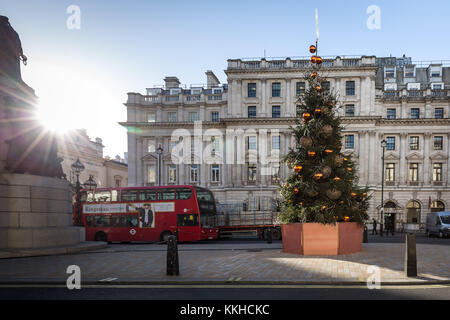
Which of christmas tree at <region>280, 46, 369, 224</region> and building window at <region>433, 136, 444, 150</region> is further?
building window at <region>433, 136, 444, 150</region>

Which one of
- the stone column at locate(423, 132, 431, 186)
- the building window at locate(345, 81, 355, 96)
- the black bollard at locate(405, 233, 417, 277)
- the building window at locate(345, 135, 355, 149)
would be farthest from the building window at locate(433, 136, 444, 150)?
the black bollard at locate(405, 233, 417, 277)

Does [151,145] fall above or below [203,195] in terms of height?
above

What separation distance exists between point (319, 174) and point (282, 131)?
95.8ft

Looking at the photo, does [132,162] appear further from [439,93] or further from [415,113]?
[439,93]

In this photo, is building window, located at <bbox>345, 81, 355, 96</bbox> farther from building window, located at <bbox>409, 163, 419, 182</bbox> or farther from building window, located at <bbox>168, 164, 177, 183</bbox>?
building window, located at <bbox>168, 164, 177, 183</bbox>

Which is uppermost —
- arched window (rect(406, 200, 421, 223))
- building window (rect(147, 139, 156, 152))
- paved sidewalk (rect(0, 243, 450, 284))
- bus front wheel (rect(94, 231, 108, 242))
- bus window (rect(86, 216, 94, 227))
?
building window (rect(147, 139, 156, 152))

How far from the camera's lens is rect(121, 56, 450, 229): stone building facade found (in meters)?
39.0

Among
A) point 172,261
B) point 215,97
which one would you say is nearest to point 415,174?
point 215,97

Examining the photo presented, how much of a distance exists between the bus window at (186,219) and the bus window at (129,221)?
2.77 meters

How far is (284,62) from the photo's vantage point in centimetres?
3997

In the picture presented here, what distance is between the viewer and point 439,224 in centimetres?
2717

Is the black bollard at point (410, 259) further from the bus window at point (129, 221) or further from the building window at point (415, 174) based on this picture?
the building window at point (415, 174)

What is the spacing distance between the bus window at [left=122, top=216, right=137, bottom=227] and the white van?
2374 cm
